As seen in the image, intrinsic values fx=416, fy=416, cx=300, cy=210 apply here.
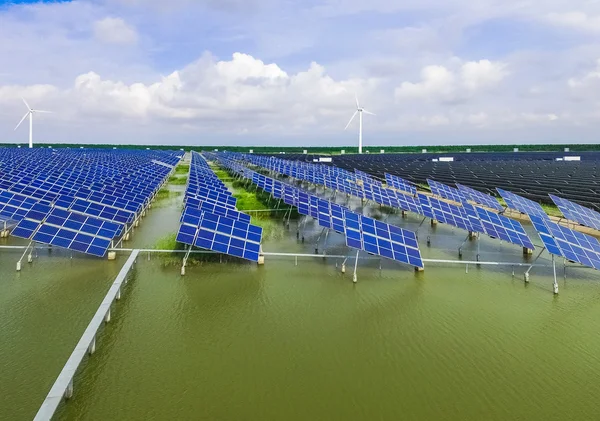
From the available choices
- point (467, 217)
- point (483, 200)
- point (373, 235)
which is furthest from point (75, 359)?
point (483, 200)

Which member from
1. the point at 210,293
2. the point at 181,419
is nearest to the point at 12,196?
the point at 210,293

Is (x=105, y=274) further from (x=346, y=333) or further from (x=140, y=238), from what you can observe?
(x=346, y=333)

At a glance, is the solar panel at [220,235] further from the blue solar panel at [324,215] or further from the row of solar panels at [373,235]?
the row of solar panels at [373,235]

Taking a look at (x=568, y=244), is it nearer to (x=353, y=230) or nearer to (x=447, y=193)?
(x=353, y=230)

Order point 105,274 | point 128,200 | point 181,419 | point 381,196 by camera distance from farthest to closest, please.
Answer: point 381,196 → point 128,200 → point 105,274 → point 181,419

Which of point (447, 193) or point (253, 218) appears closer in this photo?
point (253, 218)

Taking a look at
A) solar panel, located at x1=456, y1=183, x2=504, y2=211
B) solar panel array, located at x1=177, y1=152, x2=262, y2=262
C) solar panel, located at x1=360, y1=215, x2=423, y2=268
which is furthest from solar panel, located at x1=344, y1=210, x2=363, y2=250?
solar panel, located at x1=456, y1=183, x2=504, y2=211

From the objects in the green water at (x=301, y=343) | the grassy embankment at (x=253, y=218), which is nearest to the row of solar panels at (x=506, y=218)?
the green water at (x=301, y=343)
